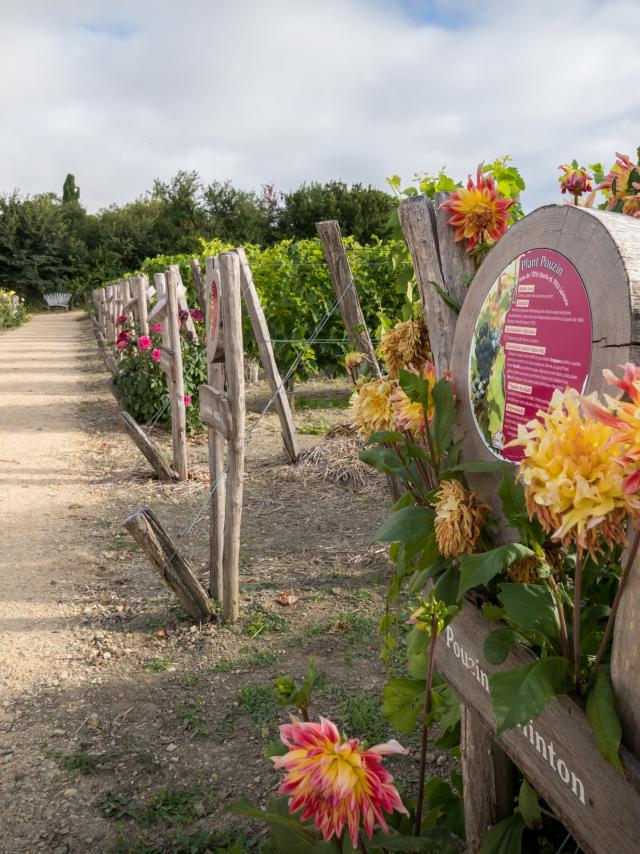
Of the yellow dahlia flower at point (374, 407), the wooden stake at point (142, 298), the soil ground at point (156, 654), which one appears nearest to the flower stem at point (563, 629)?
the yellow dahlia flower at point (374, 407)

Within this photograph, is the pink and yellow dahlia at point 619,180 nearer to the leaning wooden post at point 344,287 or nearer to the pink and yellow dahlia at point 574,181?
the pink and yellow dahlia at point 574,181

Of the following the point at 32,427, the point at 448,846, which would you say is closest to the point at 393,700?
the point at 448,846

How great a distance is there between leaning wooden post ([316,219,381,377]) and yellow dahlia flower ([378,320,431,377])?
120 inches

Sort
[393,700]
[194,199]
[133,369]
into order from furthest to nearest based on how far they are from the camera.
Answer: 1. [194,199]
2. [133,369]
3. [393,700]

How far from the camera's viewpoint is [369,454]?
1.62 metres

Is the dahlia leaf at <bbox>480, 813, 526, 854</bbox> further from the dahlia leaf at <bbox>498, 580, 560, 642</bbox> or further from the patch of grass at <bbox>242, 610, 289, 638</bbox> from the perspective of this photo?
the patch of grass at <bbox>242, 610, 289, 638</bbox>

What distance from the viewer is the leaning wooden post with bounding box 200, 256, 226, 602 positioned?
3.87 metres

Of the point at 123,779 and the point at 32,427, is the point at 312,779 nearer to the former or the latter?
the point at 123,779

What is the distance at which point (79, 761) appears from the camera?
270 centimetres

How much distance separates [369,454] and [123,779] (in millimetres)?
1751

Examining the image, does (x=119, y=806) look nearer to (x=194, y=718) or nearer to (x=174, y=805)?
(x=174, y=805)

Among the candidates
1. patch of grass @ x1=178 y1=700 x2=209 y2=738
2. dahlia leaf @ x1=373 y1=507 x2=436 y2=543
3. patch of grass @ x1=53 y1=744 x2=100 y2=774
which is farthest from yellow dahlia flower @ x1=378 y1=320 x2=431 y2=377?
patch of grass @ x1=53 y1=744 x2=100 y2=774

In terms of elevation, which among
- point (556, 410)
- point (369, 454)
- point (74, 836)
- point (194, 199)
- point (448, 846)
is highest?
point (194, 199)

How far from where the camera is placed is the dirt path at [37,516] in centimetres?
360
